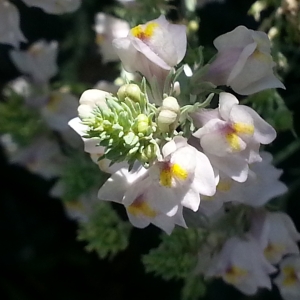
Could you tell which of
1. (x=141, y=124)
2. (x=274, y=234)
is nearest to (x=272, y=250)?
(x=274, y=234)

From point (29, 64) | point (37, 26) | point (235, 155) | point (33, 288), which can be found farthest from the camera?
point (33, 288)

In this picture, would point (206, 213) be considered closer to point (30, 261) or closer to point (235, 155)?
point (235, 155)

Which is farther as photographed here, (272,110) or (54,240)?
(54,240)

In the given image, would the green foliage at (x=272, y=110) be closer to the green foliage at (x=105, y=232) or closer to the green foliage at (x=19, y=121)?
the green foliage at (x=105, y=232)

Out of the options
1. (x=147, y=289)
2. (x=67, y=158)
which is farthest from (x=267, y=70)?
(x=147, y=289)

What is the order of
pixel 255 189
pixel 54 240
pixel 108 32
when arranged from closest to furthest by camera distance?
pixel 255 189 < pixel 108 32 < pixel 54 240

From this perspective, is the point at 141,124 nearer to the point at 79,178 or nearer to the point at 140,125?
the point at 140,125

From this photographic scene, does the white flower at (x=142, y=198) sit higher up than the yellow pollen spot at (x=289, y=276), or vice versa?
the white flower at (x=142, y=198)

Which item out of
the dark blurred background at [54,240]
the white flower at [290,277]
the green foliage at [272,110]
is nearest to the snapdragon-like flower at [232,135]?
the green foliage at [272,110]
